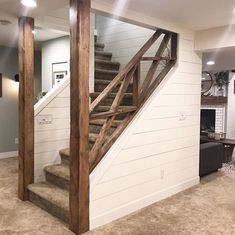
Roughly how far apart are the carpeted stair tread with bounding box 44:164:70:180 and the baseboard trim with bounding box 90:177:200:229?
70 centimetres

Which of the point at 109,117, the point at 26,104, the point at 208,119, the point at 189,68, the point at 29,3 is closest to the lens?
the point at 29,3

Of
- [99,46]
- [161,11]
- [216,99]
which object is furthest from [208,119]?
[161,11]

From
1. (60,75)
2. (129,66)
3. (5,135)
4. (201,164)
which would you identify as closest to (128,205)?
(129,66)

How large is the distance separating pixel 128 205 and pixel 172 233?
0.66 metres

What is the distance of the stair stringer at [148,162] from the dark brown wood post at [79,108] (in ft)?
0.55

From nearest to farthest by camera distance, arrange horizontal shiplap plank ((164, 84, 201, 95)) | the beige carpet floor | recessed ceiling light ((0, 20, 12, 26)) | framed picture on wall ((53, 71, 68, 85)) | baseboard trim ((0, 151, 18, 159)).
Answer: the beige carpet floor < recessed ceiling light ((0, 20, 12, 26)) < horizontal shiplap plank ((164, 84, 201, 95)) < framed picture on wall ((53, 71, 68, 85)) < baseboard trim ((0, 151, 18, 159))

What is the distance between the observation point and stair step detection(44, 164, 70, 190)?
3495 mm

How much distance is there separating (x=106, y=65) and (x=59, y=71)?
883mm

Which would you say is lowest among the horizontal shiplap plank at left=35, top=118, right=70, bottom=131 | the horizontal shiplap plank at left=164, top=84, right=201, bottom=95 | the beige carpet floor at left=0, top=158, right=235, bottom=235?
the beige carpet floor at left=0, top=158, right=235, bottom=235

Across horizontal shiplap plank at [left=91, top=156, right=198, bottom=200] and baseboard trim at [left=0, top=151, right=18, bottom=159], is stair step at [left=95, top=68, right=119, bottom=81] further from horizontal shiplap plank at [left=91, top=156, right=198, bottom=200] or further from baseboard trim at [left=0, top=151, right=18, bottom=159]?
baseboard trim at [left=0, top=151, right=18, bottom=159]

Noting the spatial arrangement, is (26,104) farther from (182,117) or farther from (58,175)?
(182,117)

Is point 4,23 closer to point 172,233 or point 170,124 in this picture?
point 170,124

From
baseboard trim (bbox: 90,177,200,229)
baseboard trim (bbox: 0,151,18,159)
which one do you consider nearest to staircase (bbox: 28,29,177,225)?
baseboard trim (bbox: 90,177,200,229)

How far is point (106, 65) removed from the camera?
499cm
